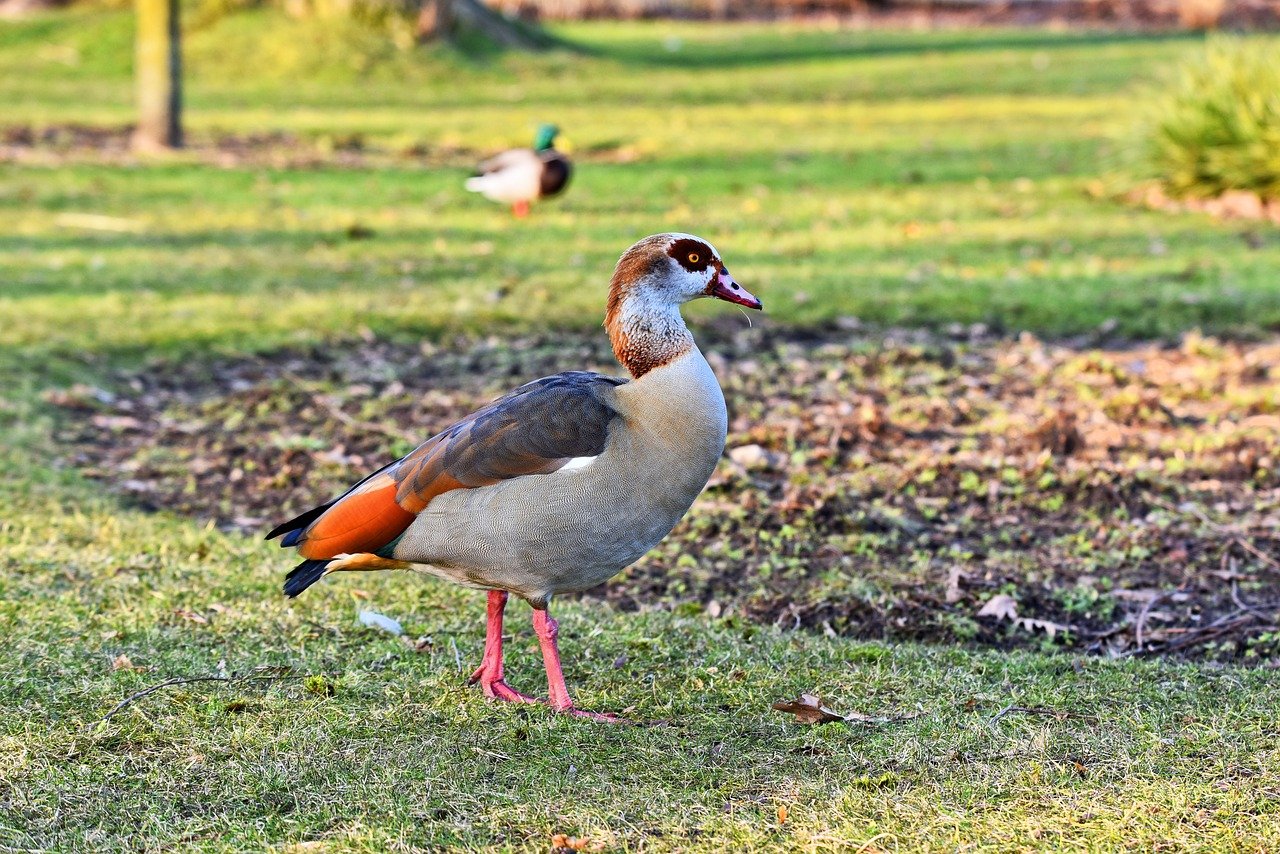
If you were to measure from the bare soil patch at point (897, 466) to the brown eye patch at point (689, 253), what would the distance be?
140 cm

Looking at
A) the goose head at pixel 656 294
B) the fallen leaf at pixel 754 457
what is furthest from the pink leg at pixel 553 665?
the fallen leaf at pixel 754 457

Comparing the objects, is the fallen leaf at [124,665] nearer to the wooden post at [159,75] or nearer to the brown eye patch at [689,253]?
the brown eye patch at [689,253]

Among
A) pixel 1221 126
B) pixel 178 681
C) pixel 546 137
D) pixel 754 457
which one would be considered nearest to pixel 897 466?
pixel 754 457

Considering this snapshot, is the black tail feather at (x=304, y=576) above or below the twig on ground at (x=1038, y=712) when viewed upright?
above

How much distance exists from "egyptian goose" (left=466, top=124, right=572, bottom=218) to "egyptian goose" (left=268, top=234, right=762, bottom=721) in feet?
25.6

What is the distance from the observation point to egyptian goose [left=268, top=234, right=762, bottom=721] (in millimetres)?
4047

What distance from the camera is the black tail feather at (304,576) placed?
159 inches

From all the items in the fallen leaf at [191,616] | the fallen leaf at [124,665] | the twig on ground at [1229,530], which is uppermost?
the twig on ground at [1229,530]

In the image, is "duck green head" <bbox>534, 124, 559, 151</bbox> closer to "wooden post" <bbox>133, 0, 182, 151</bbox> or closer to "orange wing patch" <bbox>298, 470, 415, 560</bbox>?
"wooden post" <bbox>133, 0, 182, 151</bbox>

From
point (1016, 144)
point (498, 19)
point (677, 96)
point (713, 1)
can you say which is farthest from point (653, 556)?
point (713, 1)

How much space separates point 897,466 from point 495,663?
9.41 feet

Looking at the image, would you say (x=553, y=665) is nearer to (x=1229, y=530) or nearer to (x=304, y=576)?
(x=304, y=576)

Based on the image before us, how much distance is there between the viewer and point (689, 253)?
14.0 ft

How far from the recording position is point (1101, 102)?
20.1 m
